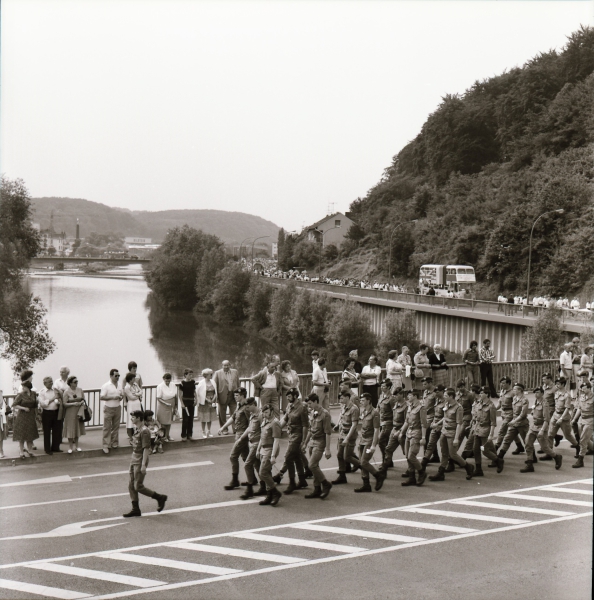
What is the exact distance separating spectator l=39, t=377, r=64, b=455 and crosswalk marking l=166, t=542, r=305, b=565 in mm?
5515

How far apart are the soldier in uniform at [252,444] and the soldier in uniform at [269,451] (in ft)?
0.40

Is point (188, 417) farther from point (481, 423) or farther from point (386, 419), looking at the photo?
point (481, 423)

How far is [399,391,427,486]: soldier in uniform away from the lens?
13.1 metres

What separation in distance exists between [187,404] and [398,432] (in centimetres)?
482

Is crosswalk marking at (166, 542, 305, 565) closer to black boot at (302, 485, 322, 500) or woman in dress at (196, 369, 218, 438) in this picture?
black boot at (302, 485, 322, 500)

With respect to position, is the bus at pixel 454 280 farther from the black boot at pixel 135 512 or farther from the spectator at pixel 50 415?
the black boot at pixel 135 512

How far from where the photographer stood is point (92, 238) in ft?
246

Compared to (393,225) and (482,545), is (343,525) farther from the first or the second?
(393,225)

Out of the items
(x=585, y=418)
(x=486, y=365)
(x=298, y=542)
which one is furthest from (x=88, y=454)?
(x=486, y=365)

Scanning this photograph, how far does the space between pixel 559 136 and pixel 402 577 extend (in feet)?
234

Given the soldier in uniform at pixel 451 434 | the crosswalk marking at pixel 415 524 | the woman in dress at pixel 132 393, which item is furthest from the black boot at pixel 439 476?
the woman in dress at pixel 132 393

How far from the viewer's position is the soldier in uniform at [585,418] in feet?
46.8

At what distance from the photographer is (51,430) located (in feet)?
49.0

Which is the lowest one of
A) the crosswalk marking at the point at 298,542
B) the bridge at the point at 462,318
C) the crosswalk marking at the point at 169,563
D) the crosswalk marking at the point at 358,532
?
the crosswalk marking at the point at 169,563
